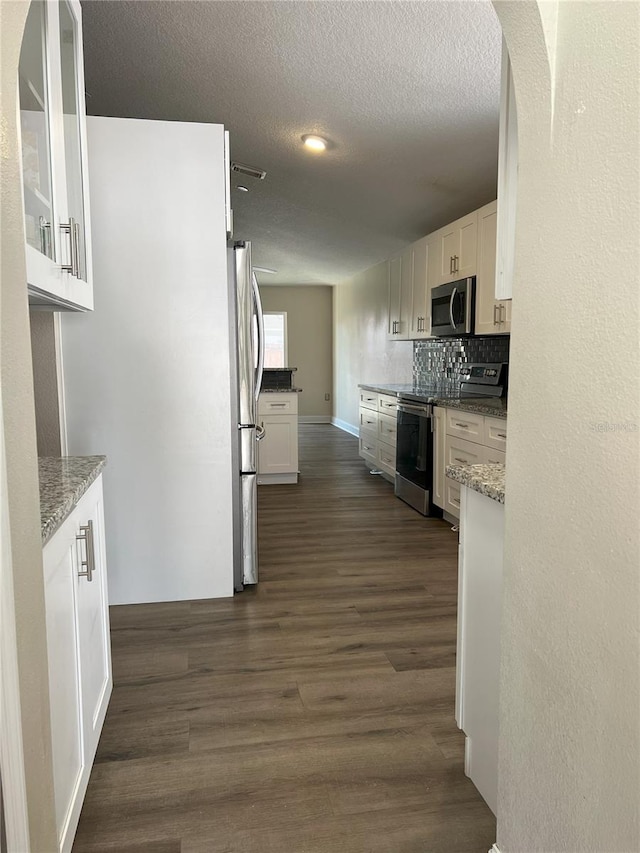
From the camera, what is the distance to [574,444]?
41.1 inches

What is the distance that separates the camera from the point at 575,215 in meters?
1.03

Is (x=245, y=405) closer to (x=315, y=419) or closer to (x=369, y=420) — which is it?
(x=369, y=420)

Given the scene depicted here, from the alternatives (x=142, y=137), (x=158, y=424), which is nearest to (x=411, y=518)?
(x=158, y=424)

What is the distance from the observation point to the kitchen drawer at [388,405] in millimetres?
5391

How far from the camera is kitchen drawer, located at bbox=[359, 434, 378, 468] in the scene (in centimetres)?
610

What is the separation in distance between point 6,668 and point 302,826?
3.48ft

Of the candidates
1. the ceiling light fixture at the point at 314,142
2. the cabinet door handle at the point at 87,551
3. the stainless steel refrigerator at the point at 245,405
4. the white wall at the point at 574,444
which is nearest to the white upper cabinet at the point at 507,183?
the white wall at the point at 574,444

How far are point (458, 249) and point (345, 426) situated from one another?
556 centimetres

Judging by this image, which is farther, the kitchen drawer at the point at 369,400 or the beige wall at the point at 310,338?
the beige wall at the point at 310,338

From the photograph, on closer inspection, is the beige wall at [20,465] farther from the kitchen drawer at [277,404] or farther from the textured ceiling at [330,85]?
the kitchen drawer at [277,404]

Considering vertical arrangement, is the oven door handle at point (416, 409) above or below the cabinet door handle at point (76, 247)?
below

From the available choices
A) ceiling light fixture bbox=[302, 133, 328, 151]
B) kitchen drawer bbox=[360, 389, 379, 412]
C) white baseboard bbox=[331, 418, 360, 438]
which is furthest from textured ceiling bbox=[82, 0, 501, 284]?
white baseboard bbox=[331, 418, 360, 438]

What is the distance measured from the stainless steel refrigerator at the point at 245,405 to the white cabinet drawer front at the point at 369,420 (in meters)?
2.95

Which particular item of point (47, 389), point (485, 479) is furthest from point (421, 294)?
point (485, 479)
